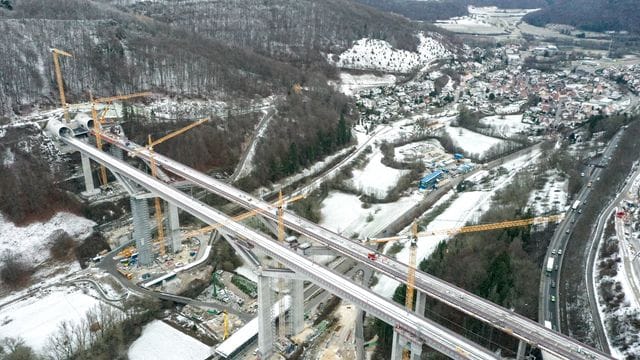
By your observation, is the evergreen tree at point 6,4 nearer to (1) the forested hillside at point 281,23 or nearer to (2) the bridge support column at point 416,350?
(1) the forested hillside at point 281,23

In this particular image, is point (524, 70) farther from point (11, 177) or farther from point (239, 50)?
point (11, 177)

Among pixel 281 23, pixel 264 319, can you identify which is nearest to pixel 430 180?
pixel 264 319

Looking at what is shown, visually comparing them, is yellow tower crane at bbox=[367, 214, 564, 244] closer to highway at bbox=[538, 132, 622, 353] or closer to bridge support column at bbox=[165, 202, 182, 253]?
highway at bbox=[538, 132, 622, 353]

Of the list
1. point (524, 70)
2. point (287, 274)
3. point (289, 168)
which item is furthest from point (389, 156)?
point (524, 70)

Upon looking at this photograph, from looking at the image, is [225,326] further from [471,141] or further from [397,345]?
[471,141]

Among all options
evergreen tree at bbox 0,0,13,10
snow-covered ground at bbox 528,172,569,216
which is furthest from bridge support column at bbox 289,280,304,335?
evergreen tree at bbox 0,0,13,10

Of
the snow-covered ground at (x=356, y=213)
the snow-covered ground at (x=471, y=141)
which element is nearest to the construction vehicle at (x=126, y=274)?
the snow-covered ground at (x=356, y=213)

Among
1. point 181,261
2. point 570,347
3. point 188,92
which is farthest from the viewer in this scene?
point 188,92
